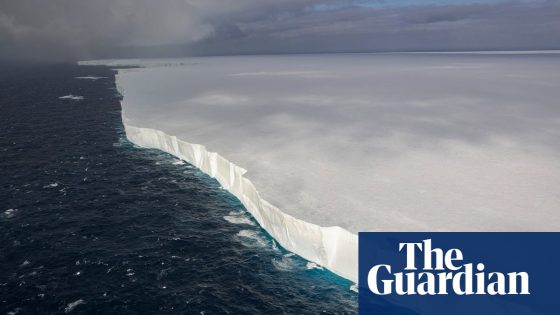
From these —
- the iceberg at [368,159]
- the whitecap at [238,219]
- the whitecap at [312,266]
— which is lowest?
the whitecap at [312,266]

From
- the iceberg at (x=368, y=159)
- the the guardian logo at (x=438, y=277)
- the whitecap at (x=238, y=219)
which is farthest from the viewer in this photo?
the whitecap at (x=238, y=219)

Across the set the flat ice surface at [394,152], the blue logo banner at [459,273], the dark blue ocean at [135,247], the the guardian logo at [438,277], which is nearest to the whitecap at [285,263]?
the dark blue ocean at [135,247]

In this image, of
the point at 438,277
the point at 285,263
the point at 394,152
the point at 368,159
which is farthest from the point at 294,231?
the point at 394,152

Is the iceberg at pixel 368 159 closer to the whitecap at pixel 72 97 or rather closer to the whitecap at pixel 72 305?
the whitecap at pixel 72 305

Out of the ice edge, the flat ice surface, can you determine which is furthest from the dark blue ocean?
the flat ice surface

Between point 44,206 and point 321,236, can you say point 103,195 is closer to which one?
point 44,206

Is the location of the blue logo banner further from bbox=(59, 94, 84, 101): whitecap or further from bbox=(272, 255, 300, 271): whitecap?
bbox=(59, 94, 84, 101): whitecap

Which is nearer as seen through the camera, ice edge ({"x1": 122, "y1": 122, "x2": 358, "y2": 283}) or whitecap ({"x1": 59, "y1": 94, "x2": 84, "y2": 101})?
ice edge ({"x1": 122, "y1": 122, "x2": 358, "y2": 283})
